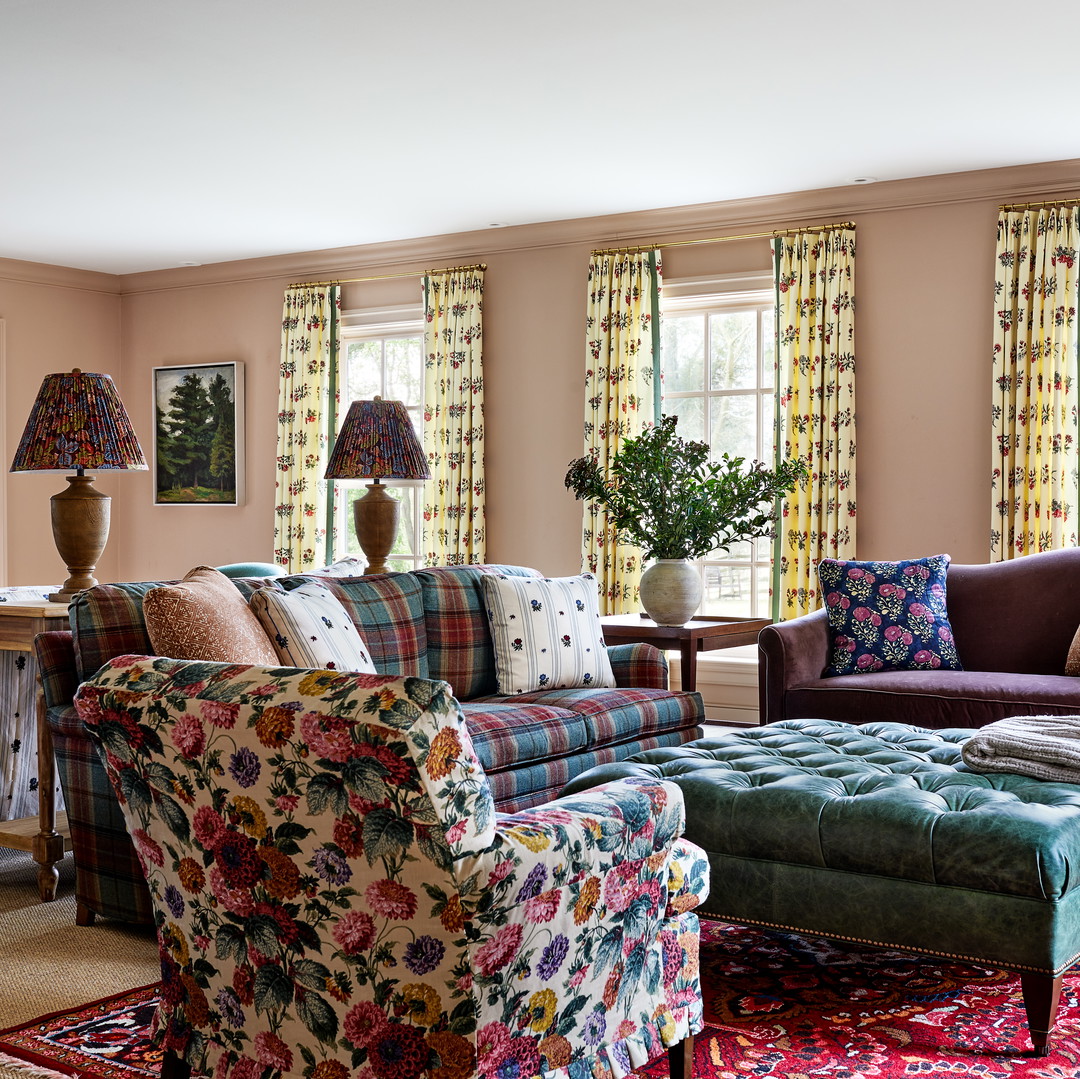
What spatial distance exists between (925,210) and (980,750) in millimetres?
4041

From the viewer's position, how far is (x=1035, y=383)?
589 centimetres

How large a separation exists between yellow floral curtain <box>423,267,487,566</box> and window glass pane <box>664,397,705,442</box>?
119cm

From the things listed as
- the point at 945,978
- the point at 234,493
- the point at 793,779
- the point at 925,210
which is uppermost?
the point at 925,210

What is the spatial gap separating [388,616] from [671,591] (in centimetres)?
149

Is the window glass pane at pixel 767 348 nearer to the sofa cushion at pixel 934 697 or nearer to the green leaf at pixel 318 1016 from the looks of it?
the sofa cushion at pixel 934 697

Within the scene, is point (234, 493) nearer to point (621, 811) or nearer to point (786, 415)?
point (786, 415)

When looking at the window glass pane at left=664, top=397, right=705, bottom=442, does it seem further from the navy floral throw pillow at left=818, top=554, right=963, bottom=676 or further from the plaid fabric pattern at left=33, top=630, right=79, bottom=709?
the plaid fabric pattern at left=33, top=630, right=79, bottom=709

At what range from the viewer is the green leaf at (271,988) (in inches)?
73.4

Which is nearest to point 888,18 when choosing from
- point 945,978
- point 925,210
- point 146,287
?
point 925,210

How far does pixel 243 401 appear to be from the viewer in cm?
838

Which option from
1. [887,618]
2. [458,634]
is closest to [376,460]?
[458,634]

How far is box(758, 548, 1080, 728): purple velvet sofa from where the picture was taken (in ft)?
14.3

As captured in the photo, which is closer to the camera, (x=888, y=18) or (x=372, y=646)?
(x=372, y=646)

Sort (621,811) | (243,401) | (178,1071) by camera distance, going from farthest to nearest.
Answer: (243,401), (178,1071), (621,811)
